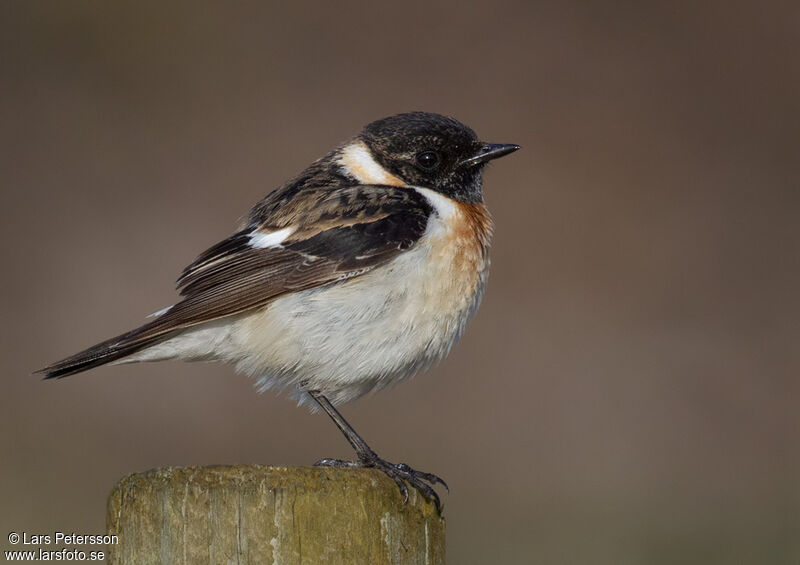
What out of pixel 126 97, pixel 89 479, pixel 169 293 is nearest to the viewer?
pixel 89 479

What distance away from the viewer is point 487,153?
257 inches

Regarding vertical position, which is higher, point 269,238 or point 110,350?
point 269,238

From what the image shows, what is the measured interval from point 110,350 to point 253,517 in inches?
87.2

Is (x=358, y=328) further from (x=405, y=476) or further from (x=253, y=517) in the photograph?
(x=253, y=517)

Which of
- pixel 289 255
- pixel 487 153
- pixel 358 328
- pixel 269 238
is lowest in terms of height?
pixel 358 328

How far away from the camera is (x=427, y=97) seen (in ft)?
48.2

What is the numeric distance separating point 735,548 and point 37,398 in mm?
6329

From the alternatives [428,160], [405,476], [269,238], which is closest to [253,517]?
[405,476]

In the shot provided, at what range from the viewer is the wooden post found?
11.8 ft

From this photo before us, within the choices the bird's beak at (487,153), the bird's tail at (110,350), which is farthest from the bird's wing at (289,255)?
the bird's beak at (487,153)

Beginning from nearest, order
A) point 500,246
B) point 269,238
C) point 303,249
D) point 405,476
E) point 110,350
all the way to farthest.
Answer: point 405,476 → point 110,350 → point 303,249 → point 269,238 → point 500,246

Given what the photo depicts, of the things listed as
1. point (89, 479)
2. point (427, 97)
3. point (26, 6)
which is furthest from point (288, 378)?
point (26, 6)

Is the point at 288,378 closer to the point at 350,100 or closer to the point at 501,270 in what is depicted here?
the point at 501,270

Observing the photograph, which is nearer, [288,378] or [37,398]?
[288,378]
